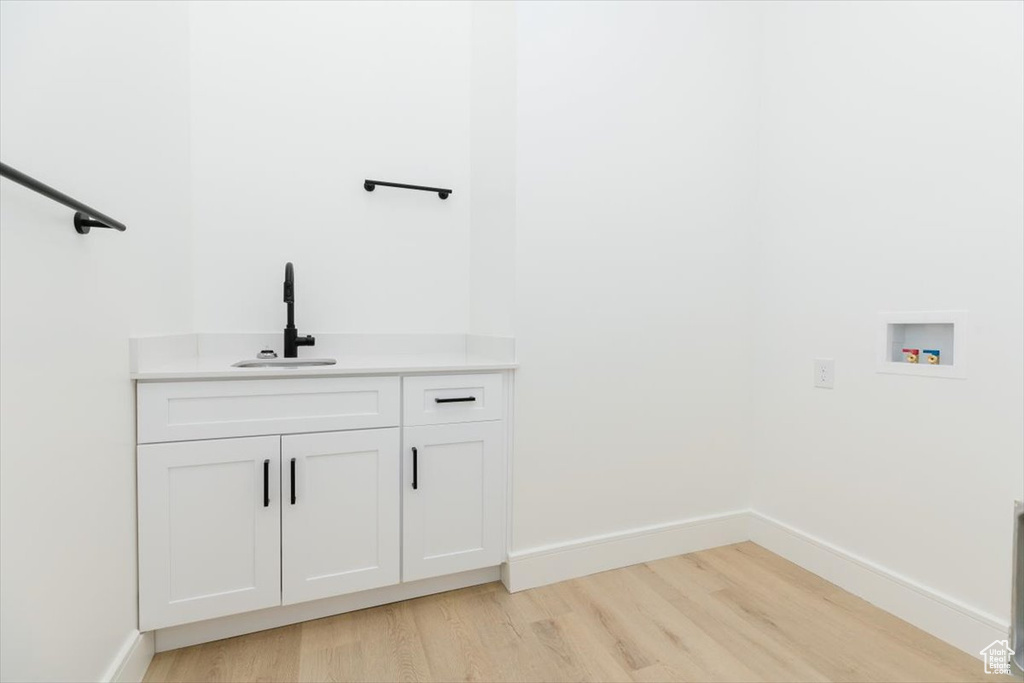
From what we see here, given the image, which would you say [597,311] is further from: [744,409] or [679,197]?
[744,409]

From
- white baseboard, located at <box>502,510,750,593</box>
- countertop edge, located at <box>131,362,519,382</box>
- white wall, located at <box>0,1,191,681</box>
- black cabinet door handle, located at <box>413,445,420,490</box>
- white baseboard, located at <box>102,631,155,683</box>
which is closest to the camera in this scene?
white wall, located at <box>0,1,191,681</box>

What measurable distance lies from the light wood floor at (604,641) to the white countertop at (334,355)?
0.81 meters

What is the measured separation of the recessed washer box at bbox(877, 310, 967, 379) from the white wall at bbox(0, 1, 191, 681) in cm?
229

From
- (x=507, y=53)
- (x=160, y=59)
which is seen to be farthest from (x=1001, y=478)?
(x=160, y=59)

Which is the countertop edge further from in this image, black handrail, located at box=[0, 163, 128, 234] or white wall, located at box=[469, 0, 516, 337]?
black handrail, located at box=[0, 163, 128, 234]

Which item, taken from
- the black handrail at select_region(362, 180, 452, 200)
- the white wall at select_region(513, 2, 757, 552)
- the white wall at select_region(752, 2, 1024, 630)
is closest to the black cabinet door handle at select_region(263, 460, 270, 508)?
the white wall at select_region(513, 2, 757, 552)

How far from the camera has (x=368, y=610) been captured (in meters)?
1.75

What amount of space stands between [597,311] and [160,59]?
1705 millimetres

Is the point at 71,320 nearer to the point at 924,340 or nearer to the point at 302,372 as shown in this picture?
the point at 302,372

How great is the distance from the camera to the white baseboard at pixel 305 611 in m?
1.54

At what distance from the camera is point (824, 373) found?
78.7 inches

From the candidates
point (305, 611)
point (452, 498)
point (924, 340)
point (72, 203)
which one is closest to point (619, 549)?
point (452, 498)

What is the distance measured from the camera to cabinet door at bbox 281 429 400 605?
1580 millimetres

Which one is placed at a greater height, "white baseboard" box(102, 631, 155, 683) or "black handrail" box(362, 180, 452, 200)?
"black handrail" box(362, 180, 452, 200)
